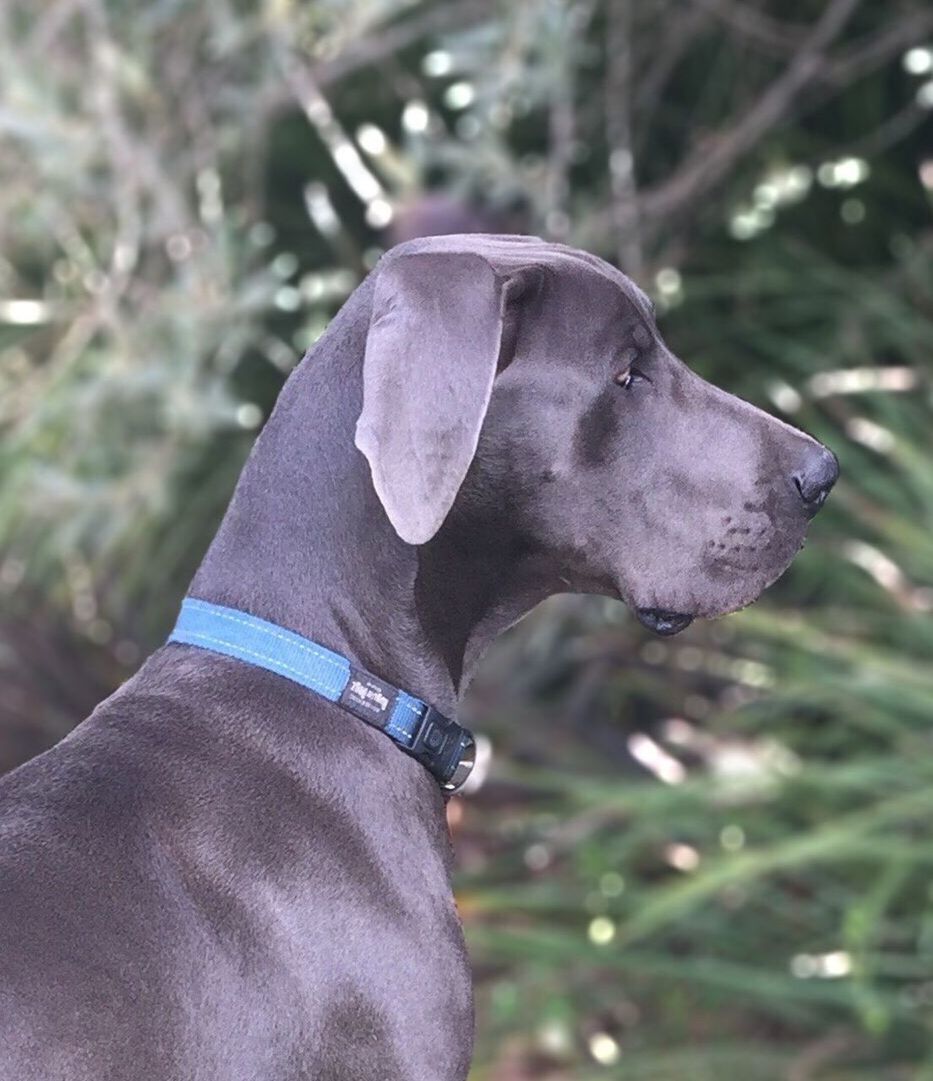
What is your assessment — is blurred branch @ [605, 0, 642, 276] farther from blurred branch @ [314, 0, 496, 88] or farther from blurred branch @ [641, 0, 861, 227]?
blurred branch @ [314, 0, 496, 88]

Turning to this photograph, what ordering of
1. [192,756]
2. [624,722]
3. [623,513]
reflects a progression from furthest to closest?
[624,722] < [623,513] < [192,756]

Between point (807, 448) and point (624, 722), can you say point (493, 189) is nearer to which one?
point (624, 722)

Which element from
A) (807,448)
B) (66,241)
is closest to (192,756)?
(807,448)

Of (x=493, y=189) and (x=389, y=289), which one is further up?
(x=389, y=289)

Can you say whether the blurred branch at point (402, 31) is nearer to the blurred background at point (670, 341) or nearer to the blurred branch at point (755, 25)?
the blurred background at point (670, 341)

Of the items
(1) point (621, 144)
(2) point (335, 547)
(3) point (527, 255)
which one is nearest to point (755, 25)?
(1) point (621, 144)

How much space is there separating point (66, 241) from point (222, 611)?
288 cm

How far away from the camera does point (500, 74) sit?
4.02m

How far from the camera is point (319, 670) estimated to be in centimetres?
206

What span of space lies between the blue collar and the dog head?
0.19 meters

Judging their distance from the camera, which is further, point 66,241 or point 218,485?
point 218,485

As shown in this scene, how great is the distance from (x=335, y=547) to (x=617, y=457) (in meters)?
0.34

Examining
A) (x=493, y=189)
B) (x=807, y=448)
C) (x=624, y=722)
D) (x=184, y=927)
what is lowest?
(x=624, y=722)

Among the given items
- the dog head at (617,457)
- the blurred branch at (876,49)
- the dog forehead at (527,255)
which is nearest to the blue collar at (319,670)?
the dog head at (617,457)
